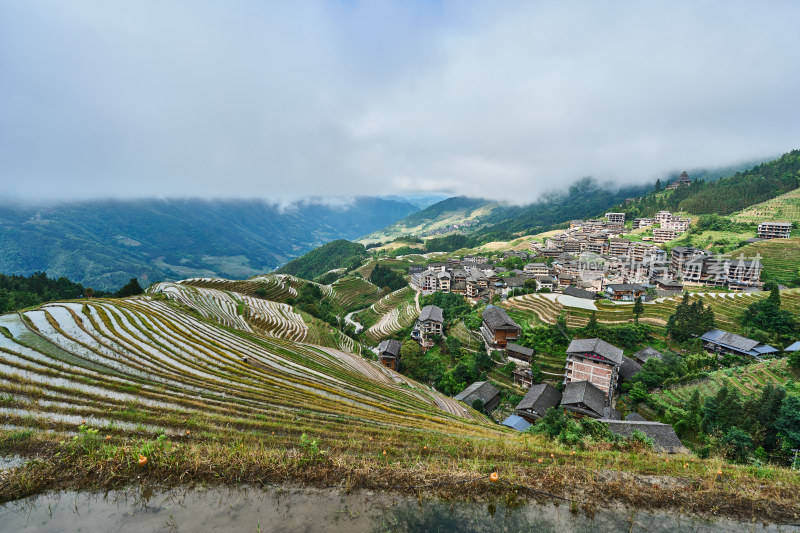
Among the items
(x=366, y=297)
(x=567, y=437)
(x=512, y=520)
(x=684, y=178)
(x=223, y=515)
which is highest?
(x=684, y=178)

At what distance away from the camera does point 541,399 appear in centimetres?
2695

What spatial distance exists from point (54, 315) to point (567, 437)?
79.2 feet

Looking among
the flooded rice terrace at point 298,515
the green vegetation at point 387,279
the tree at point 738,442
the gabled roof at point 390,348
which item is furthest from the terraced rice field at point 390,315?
the flooded rice terrace at point 298,515

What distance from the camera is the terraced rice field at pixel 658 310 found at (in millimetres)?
36094

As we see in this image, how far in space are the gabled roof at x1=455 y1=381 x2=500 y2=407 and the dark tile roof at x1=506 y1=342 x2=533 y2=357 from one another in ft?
19.3

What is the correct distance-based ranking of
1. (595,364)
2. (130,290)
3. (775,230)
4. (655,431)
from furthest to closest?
(775,230) → (130,290) → (595,364) → (655,431)

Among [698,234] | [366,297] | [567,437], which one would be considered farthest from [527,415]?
[698,234]

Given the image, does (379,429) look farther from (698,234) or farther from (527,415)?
(698,234)

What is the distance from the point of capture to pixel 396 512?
425 cm

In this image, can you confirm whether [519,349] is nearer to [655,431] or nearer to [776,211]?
[655,431]

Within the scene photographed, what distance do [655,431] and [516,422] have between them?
9366 millimetres

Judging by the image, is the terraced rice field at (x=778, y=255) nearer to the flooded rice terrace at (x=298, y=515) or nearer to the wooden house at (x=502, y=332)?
the wooden house at (x=502, y=332)

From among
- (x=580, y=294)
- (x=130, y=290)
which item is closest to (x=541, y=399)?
(x=580, y=294)

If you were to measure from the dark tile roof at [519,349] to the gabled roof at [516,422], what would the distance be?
9636 millimetres
